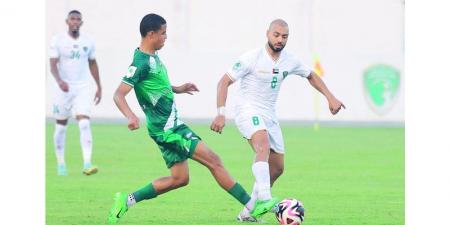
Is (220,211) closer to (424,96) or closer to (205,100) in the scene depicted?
(424,96)

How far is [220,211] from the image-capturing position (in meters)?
12.1

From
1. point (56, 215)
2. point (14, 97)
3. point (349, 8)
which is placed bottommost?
point (56, 215)

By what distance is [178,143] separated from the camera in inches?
422

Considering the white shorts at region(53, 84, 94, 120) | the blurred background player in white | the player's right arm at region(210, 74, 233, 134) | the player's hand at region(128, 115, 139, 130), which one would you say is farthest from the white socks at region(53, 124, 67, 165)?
the player's hand at region(128, 115, 139, 130)

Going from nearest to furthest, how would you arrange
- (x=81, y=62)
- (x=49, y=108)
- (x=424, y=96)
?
(x=424, y=96)
(x=81, y=62)
(x=49, y=108)

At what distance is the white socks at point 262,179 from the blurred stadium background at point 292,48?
14280 millimetres

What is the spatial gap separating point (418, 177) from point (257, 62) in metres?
1.94

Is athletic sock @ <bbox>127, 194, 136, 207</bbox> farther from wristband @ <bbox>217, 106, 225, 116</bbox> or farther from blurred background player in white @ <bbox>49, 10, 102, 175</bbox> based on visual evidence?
blurred background player in white @ <bbox>49, 10, 102, 175</bbox>

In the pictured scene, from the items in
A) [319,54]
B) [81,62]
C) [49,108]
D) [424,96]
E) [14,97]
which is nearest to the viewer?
[14,97]

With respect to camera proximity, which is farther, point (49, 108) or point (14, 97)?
point (49, 108)

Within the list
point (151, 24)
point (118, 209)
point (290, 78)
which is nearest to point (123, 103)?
point (151, 24)

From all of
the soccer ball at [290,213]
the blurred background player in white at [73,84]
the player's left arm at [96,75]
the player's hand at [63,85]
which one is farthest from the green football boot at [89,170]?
the soccer ball at [290,213]

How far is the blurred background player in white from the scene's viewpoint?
51.2ft

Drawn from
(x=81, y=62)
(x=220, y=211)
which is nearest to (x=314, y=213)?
(x=220, y=211)
